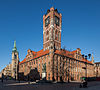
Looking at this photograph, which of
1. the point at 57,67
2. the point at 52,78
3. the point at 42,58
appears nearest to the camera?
the point at 52,78

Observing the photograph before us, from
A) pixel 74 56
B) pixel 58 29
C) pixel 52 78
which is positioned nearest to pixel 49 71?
pixel 52 78

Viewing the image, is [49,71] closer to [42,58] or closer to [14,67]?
[42,58]

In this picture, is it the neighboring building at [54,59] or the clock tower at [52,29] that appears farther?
the clock tower at [52,29]

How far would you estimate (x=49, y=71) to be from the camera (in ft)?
150

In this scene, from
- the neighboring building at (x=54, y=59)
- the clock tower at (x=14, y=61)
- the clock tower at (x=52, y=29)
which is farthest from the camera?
the clock tower at (x=14, y=61)

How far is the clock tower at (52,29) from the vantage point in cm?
5661

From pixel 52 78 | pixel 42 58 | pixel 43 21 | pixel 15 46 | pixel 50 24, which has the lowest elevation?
pixel 52 78

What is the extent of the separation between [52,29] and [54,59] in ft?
56.9

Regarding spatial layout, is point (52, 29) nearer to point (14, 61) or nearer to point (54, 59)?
point (54, 59)

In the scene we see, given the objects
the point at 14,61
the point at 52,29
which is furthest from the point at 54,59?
the point at 14,61

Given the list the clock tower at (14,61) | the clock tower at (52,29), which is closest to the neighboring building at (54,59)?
the clock tower at (52,29)

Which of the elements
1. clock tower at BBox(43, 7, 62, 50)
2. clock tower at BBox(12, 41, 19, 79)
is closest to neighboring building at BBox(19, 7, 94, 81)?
clock tower at BBox(43, 7, 62, 50)

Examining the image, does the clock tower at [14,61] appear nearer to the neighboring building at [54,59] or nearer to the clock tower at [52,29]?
the neighboring building at [54,59]

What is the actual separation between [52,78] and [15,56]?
5894 cm
